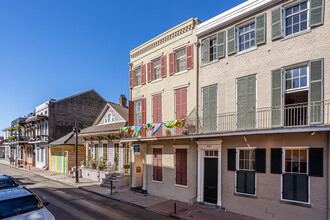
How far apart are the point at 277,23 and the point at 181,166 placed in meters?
9.42

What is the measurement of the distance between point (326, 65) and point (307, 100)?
1.53 m

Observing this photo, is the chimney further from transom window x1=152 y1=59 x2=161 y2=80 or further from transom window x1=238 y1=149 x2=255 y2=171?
transom window x1=238 y1=149 x2=255 y2=171

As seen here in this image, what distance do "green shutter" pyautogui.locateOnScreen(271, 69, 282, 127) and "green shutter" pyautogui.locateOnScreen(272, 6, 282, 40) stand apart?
1686 mm

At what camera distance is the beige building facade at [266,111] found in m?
8.45

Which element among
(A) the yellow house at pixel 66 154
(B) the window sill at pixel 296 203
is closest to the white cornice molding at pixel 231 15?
(B) the window sill at pixel 296 203

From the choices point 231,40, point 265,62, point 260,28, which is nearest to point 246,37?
point 231,40

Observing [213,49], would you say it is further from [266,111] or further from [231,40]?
[266,111]

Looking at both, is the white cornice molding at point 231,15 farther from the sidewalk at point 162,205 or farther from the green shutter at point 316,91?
the sidewalk at point 162,205

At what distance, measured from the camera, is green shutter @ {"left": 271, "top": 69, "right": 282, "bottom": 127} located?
9336 millimetres

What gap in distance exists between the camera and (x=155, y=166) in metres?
15.0

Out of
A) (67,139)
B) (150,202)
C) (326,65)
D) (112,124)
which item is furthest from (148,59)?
(67,139)

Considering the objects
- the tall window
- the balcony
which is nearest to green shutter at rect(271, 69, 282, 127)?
the balcony

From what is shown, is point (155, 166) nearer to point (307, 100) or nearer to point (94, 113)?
point (307, 100)

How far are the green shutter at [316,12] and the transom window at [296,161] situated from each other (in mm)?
5350
